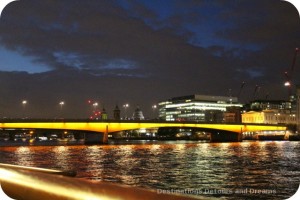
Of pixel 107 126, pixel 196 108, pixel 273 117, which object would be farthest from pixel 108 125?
pixel 196 108

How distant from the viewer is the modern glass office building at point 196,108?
83.6 m

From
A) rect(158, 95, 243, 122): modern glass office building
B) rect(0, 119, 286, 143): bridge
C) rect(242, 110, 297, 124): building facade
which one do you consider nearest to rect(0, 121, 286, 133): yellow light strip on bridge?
rect(0, 119, 286, 143): bridge

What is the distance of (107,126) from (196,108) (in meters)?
45.8

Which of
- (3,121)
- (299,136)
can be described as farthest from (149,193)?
(299,136)

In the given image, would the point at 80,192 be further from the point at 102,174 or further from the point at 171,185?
the point at 102,174

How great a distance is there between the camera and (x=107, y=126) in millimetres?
39406

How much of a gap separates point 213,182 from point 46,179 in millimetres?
8401

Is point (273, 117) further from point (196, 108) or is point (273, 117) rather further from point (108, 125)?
point (108, 125)

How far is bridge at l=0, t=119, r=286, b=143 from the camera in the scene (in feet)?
114

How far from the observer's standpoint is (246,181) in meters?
10.1

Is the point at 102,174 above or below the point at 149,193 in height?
below

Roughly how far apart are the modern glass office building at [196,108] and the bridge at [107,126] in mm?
30227

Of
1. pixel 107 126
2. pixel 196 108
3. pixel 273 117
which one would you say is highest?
pixel 196 108

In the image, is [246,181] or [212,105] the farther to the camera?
[212,105]
